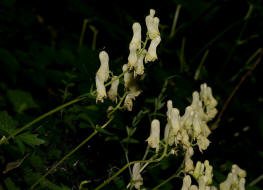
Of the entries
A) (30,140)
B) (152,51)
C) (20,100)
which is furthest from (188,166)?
(20,100)

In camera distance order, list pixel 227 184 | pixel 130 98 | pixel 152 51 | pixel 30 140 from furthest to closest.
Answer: pixel 227 184 < pixel 130 98 < pixel 152 51 < pixel 30 140

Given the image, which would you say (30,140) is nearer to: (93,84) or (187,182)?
(93,84)

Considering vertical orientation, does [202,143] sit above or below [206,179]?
above

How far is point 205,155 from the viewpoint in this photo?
258 centimetres

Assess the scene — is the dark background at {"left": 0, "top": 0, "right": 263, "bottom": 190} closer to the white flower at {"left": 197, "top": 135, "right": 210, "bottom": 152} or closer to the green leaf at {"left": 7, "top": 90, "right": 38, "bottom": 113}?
the green leaf at {"left": 7, "top": 90, "right": 38, "bottom": 113}

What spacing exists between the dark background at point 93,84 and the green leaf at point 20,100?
10mm

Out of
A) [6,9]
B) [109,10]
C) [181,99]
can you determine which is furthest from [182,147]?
[109,10]

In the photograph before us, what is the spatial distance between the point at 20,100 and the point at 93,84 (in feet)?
5.31

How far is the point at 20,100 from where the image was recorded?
3.14 m

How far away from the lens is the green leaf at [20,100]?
311 centimetres

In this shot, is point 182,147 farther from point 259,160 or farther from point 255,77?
point 255,77

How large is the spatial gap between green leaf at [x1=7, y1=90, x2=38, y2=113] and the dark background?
1 centimetres

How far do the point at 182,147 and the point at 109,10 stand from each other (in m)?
3.17

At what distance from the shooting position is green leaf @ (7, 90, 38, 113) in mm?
3109
